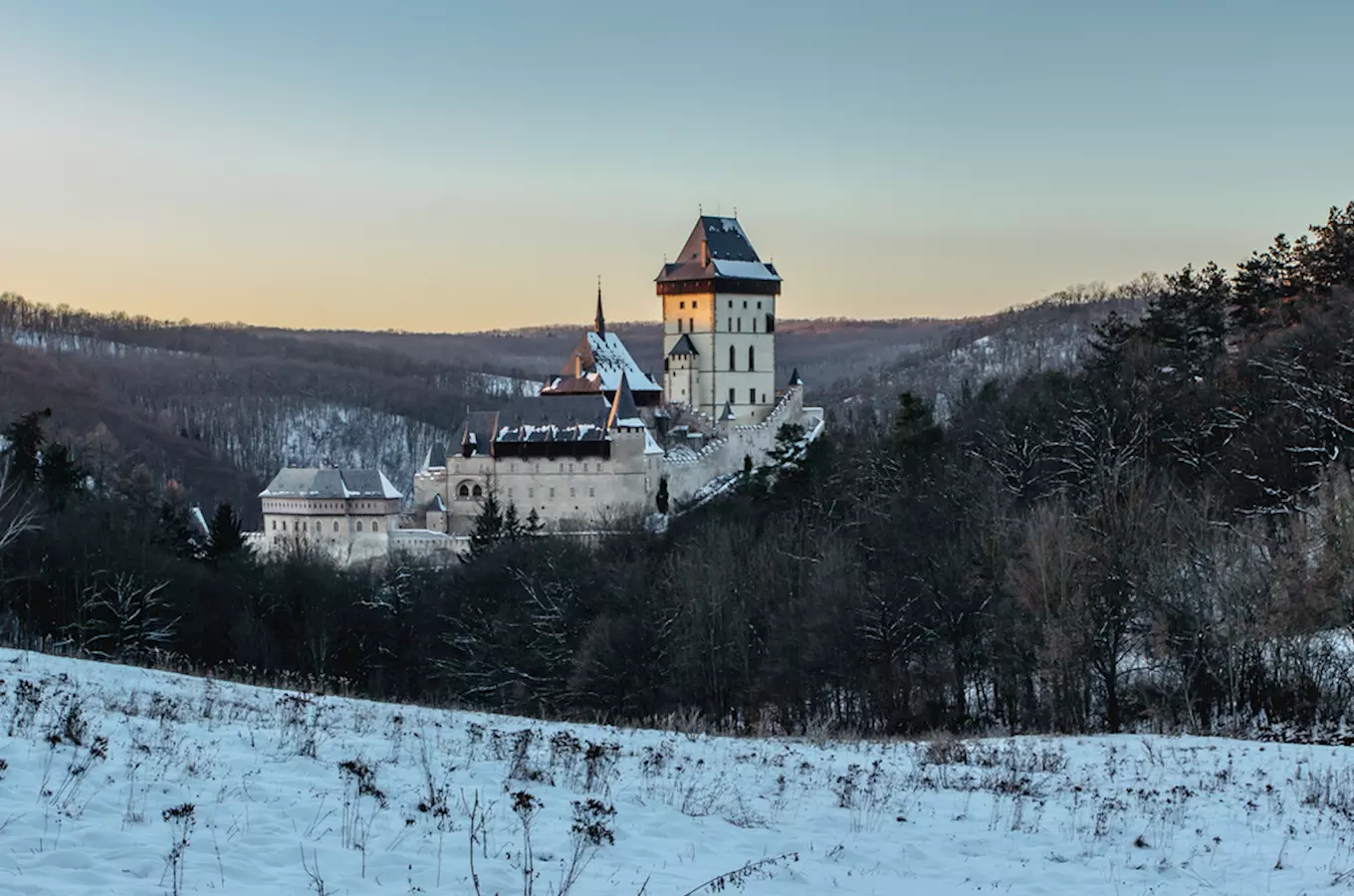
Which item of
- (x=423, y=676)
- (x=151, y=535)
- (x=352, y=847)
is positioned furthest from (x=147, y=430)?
(x=352, y=847)

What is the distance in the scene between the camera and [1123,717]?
21094mm

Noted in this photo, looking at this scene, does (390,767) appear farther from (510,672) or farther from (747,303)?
(747,303)

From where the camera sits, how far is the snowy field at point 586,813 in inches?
296

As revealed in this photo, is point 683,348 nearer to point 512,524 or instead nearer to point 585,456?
point 585,456

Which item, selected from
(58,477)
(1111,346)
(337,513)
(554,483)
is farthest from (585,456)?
(1111,346)

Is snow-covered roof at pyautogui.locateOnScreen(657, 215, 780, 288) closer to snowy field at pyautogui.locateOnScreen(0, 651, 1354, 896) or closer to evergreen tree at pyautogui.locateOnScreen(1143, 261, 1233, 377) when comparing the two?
evergreen tree at pyautogui.locateOnScreen(1143, 261, 1233, 377)

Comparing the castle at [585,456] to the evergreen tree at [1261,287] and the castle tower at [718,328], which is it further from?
the evergreen tree at [1261,287]

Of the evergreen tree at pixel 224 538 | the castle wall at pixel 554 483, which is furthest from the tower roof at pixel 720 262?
the evergreen tree at pixel 224 538

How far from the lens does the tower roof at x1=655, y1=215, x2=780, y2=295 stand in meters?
74.1

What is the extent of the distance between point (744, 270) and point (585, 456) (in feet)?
59.7

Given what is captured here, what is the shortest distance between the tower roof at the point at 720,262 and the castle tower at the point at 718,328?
0.05 m

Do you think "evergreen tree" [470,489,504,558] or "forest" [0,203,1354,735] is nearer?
"forest" [0,203,1354,735]

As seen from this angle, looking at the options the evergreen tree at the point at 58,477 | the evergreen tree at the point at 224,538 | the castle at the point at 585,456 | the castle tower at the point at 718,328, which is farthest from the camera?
the castle tower at the point at 718,328

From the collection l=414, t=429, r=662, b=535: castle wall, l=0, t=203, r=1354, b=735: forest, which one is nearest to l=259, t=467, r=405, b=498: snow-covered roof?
l=414, t=429, r=662, b=535: castle wall
